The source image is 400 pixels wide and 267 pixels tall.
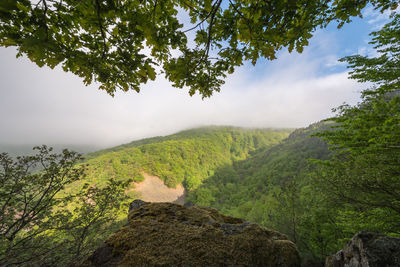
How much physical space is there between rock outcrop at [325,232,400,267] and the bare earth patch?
2633 inches

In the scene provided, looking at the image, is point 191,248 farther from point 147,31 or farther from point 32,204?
point 32,204

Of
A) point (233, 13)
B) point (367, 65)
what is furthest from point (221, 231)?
point (367, 65)

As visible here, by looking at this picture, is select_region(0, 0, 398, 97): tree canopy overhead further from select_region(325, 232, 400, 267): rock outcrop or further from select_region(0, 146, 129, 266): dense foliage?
select_region(0, 146, 129, 266): dense foliage

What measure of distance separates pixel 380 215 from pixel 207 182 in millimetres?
82605

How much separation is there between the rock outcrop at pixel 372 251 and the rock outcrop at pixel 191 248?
0.85 m

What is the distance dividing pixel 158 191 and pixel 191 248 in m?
72.0

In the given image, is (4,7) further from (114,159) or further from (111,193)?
(114,159)

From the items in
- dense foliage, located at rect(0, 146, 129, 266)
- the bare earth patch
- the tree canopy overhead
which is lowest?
the bare earth patch

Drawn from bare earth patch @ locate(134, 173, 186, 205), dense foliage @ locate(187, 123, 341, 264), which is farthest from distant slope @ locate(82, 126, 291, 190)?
dense foliage @ locate(187, 123, 341, 264)

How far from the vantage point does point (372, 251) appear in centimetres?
169

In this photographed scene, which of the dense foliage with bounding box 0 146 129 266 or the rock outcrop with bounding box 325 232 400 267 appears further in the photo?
the dense foliage with bounding box 0 146 129 266

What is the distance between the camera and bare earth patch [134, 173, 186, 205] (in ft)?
203

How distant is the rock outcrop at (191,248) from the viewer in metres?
2.08

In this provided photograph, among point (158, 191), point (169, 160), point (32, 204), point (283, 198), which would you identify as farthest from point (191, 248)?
point (169, 160)
